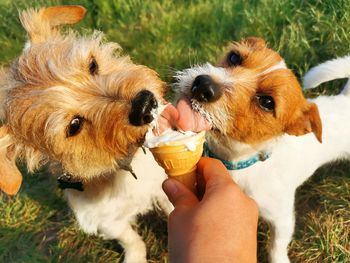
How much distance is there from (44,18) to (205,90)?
1.23m

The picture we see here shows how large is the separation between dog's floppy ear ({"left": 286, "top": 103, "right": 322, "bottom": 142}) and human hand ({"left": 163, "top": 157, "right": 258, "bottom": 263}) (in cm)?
83

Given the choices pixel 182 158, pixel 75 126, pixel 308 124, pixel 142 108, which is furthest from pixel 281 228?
pixel 75 126

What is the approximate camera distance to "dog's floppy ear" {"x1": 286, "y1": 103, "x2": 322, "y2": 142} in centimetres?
257

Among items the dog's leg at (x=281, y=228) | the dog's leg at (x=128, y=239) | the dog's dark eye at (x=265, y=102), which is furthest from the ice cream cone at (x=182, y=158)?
the dog's leg at (x=128, y=239)

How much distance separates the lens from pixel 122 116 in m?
2.21

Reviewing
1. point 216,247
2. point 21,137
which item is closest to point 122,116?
point 21,137

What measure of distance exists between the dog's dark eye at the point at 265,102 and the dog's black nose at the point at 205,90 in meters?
0.27

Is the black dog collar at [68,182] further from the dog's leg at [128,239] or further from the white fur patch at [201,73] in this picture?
the white fur patch at [201,73]

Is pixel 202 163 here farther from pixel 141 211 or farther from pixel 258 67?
pixel 141 211

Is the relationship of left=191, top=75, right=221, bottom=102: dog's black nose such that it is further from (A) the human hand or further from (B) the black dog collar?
(B) the black dog collar

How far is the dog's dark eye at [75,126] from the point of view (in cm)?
234

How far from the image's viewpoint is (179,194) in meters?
1.98

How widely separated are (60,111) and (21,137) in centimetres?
34

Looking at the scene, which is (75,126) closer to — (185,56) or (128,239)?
(128,239)
